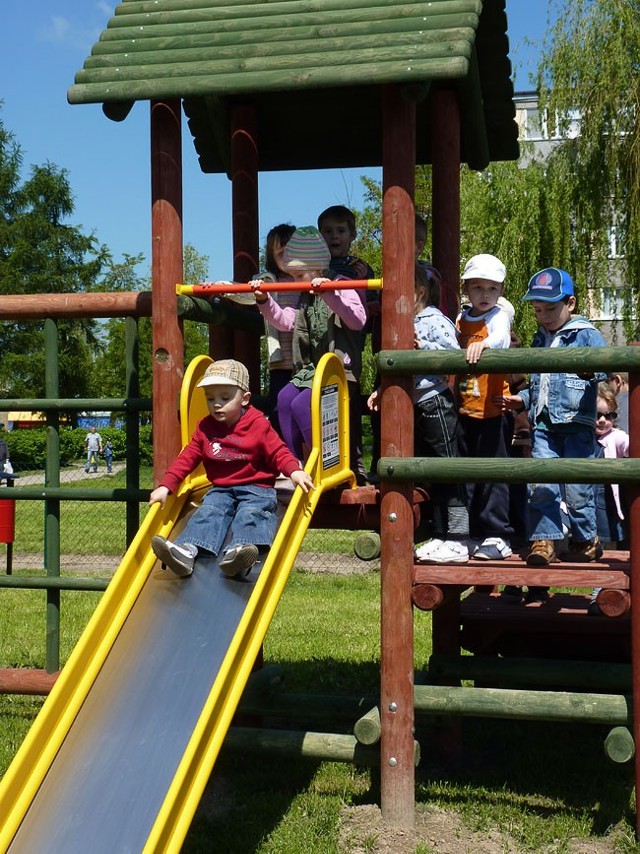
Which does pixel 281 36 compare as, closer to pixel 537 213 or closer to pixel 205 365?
pixel 205 365

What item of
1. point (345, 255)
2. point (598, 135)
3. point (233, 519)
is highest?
point (598, 135)

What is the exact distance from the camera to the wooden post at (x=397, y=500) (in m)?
4.53

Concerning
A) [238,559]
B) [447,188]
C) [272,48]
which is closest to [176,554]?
[238,559]

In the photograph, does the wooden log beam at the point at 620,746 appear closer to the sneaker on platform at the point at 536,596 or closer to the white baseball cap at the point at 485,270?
the sneaker on platform at the point at 536,596

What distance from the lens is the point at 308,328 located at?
5.23 meters

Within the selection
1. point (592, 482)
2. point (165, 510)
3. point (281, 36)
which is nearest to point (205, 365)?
point (165, 510)

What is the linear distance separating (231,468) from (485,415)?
3.82ft

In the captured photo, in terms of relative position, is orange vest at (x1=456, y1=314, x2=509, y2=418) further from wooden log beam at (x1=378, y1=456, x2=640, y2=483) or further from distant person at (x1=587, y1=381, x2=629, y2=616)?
distant person at (x1=587, y1=381, x2=629, y2=616)

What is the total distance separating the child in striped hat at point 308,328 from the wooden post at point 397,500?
1.36 feet

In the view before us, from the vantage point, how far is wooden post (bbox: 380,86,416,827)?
14.9ft

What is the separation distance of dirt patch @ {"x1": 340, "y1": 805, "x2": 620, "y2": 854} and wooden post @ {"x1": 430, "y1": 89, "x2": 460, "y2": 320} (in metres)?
2.45

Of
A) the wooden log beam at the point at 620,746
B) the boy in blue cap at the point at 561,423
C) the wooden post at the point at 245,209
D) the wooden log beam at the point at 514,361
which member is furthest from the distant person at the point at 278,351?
the wooden log beam at the point at 620,746

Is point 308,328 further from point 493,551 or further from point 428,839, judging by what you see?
point 428,839

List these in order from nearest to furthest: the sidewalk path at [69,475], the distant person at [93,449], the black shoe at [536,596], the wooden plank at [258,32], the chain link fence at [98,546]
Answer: the wooden plank at [258,32] → the black shoe at [536,596] → the chain link fence at [98,546] → the sidewalk path at [69,475] → the distant person at [93,449]
